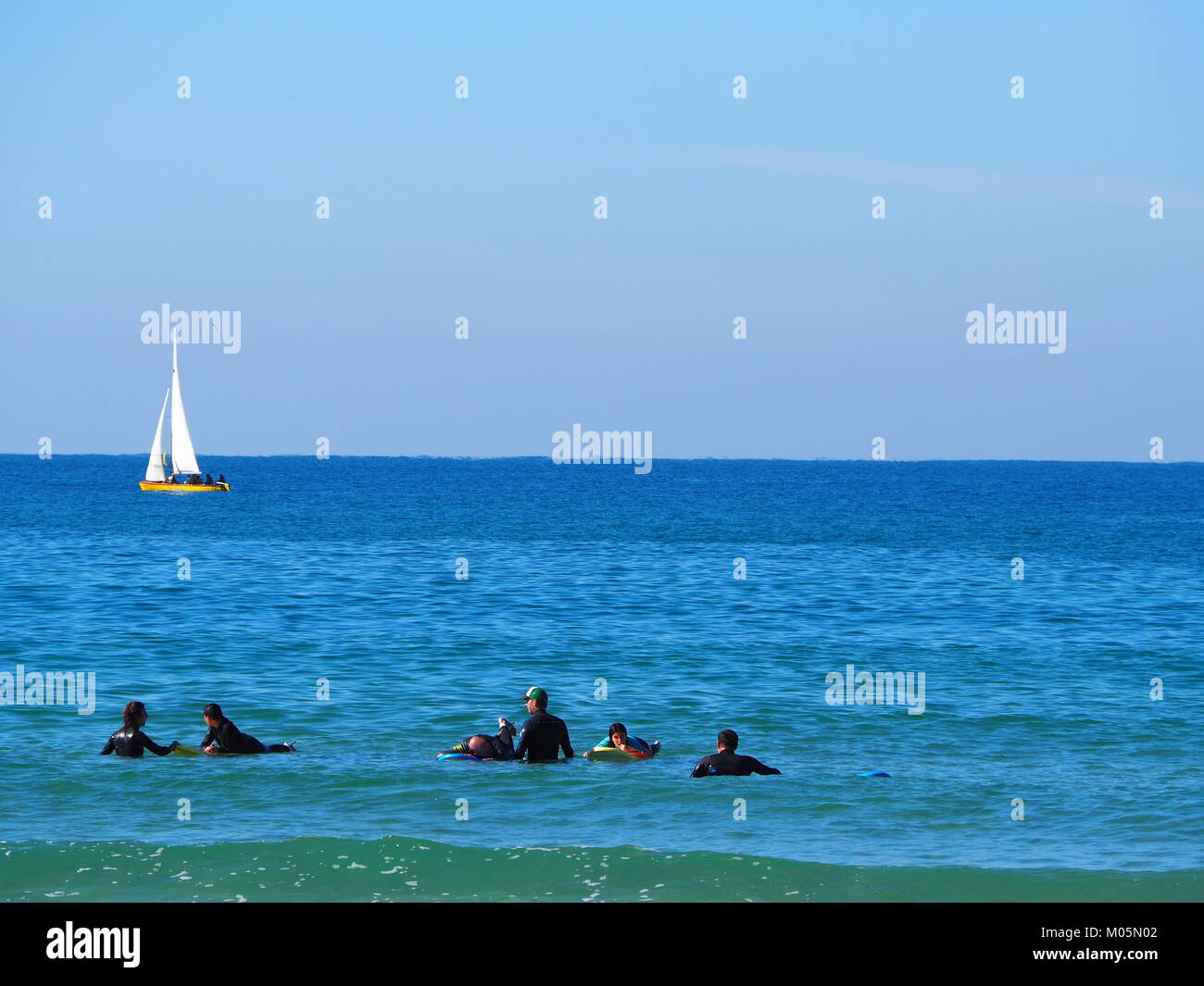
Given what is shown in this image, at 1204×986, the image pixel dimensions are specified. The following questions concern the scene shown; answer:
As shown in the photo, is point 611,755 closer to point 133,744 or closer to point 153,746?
point 153,746

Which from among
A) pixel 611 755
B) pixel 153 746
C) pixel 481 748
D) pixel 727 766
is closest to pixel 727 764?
pixel 727 766

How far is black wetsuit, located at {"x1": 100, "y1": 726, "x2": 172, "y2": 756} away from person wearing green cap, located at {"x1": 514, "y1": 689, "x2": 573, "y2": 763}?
20.5ft

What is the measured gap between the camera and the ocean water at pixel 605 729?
57.5 feet

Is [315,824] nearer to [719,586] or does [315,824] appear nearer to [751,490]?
[719,586]

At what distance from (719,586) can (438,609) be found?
14.5 metres

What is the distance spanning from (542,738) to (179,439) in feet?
344

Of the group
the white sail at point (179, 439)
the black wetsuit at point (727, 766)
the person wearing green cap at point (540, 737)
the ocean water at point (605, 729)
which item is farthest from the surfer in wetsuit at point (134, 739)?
the white sail at point (179, 439)

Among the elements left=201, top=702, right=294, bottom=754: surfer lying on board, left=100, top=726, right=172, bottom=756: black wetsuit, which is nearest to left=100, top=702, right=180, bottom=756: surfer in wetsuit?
left=100, top=726, right=172, bottom=756: black wetsuit

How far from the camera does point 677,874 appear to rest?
17.3 meters

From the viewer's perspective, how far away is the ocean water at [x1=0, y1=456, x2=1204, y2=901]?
17.5 m

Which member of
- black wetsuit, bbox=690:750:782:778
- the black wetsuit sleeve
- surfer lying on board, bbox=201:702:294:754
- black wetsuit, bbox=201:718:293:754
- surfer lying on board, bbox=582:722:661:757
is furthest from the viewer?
surfer lying on board, bbox=582:722:661:757

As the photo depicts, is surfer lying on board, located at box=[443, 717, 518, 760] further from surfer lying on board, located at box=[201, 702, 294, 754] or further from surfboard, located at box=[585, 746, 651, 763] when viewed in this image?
surfer lying on board, located at box=[201, 702, 294, 754]

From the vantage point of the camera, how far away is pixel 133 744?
2302 centimetres

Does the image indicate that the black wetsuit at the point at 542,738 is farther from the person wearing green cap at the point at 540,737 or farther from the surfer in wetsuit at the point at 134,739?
the surfer in wetsuit at the point at 134,739
